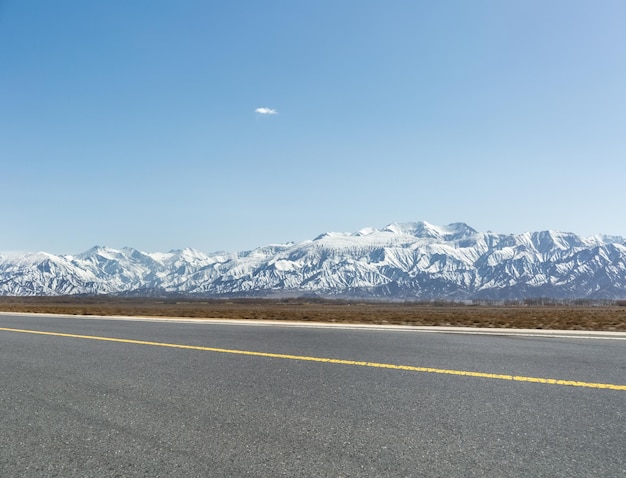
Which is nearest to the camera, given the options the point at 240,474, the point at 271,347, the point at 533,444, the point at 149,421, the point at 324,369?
the point at 240,474

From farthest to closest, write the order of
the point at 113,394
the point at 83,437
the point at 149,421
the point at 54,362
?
the point at 54,362
the point at 113,394
the point at 149,421
the point at 83,437

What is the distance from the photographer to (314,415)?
4.80m

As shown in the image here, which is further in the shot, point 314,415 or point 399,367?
point 399,367

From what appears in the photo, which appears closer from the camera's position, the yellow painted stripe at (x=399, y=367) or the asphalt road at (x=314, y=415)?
the asphalt road at (x=314, y=415)

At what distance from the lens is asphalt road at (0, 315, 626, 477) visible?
3.66 meters

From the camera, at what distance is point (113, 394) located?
5789 millimetres

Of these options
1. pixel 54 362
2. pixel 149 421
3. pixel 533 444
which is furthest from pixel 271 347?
pixel 533 444

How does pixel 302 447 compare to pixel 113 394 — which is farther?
pixel 113 394

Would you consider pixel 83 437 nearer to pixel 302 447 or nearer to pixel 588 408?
pixel 302 447

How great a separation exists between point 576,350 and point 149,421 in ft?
27.5

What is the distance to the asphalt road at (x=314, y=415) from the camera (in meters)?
3.66

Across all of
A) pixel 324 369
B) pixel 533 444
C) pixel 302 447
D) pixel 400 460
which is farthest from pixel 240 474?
pixel 324 369

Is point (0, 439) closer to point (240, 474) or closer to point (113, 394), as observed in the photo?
point (113, 394)

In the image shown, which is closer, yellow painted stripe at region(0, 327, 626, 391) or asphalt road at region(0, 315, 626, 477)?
asphalt road at region(0, 315, 626, 477)
